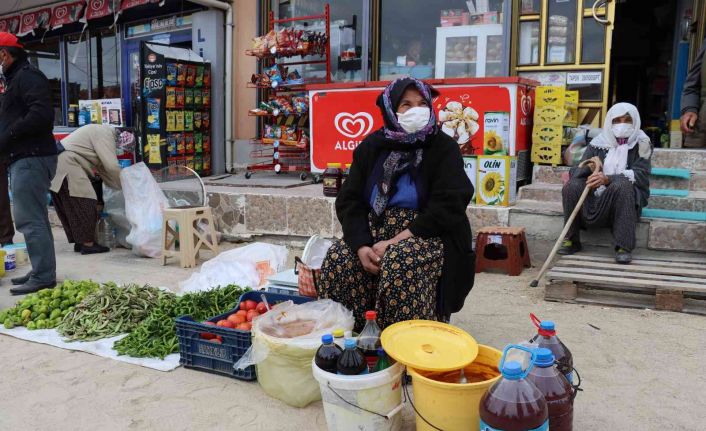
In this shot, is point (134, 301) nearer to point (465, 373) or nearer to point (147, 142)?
point (465, 373)

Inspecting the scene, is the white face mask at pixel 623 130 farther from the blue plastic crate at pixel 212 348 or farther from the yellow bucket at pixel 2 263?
the yellow bucket at pixel 2 263

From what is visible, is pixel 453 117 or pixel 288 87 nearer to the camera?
pixel 453 117

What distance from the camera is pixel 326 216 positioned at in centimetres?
614

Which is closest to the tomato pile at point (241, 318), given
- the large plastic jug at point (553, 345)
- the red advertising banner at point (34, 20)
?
the large plastic jug at point (553, 345)

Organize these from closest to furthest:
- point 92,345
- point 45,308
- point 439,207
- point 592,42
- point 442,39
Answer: point 439,207
point 92,345
point 45,308
point 592,42
point 442,39

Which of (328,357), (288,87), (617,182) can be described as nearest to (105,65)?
(288,87)

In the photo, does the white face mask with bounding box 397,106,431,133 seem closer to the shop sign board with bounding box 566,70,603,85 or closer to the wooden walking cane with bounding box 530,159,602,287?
the wooden walking cane with bounding box 530,159,602,287

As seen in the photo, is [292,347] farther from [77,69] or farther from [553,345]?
[77,69]

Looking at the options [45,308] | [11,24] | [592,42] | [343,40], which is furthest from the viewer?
[11,24]

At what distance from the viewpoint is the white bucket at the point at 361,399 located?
2227 mm

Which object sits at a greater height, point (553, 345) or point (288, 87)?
point (288, 87)

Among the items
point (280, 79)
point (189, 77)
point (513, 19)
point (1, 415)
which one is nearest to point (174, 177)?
point (280, 79)

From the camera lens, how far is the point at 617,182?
4.64 m

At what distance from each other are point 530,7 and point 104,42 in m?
8.55
